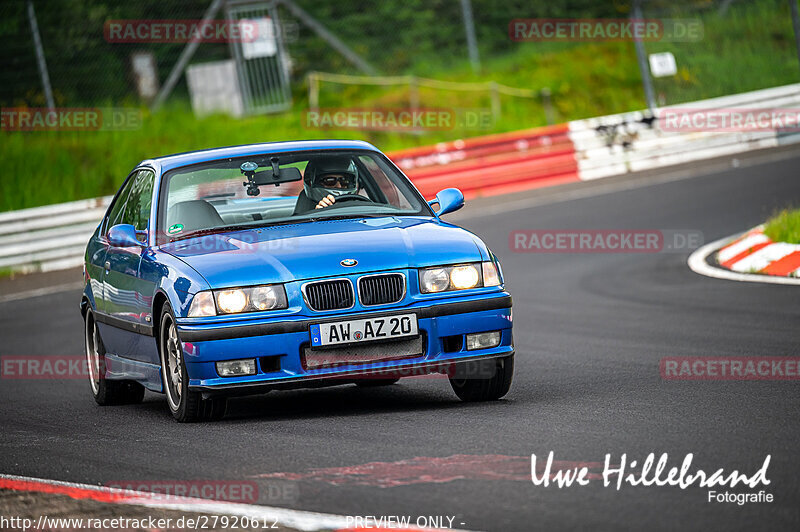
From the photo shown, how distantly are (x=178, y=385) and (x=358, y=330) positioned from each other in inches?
45.0

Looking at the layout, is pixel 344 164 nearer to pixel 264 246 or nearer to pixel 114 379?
pixel 264 246

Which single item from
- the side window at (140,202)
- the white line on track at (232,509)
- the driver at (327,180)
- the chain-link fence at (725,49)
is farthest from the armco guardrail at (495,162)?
the white line on track at (232,509)

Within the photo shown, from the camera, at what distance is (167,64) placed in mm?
26422

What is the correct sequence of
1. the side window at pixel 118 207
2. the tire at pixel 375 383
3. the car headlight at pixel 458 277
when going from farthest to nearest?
the side window at pixel 118 207
the tire at pixel 375 383
the car headlight at pixel 458 277

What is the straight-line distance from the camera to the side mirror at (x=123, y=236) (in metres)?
7.87

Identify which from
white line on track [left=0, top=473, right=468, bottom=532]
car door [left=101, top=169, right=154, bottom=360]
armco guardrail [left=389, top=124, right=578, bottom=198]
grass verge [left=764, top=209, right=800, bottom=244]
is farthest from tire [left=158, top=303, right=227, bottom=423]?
armco guardrail [left=389, top=124, right=578, bottom=198]

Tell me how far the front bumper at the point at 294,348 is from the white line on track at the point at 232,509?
136cm

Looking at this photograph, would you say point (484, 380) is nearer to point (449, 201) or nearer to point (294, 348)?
point (294, 348)

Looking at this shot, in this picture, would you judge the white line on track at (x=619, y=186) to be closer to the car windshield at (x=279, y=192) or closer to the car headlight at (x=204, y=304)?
the car windshield at (x=279, y=192)

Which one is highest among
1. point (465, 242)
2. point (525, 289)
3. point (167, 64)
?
point (167, 64)

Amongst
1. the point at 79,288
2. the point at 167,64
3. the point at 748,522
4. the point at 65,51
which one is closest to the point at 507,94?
the point at 167,64

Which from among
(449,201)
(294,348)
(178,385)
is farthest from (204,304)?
(449,201)

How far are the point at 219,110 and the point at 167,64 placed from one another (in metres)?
1.35

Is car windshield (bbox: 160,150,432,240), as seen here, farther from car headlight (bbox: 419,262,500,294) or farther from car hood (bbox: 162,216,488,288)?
car headlight (bbox: 419,262,500,294)
